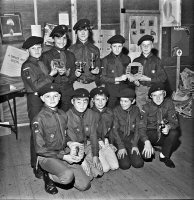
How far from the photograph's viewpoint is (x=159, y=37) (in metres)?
7.05

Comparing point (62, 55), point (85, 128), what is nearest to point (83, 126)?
point (85, 128)

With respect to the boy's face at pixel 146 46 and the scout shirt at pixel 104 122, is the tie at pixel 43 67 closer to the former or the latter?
the scout shirt at pixel 104 122

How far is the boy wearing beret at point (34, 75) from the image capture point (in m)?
3.94

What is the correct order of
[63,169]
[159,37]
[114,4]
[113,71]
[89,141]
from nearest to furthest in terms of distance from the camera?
[63,169] → [89,141] → [113,71] → [114,4] → [159,37]

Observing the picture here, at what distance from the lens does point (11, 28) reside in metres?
5.88

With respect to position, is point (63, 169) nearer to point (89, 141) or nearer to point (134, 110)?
point (89, 141)

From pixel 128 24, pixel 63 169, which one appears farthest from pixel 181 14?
pixel 63 169

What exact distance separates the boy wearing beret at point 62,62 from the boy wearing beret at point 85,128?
1.48ft

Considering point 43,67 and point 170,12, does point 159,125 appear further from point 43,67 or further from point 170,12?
point 170,12

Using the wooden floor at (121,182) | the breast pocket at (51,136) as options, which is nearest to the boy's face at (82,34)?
the breast pocket at (51,136)

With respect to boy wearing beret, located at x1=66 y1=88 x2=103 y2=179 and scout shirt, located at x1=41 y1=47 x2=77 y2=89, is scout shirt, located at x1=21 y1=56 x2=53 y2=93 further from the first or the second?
boy wearing beret, located at x1=66 y1=88 x2=103 y2=179

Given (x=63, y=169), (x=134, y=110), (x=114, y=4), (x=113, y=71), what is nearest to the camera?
(x=63, y=169)

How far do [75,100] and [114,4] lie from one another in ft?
11.1

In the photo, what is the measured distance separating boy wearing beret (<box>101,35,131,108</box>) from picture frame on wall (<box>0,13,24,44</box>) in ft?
7.15
